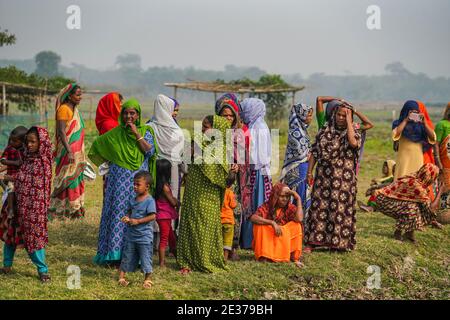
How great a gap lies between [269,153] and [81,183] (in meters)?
2.92

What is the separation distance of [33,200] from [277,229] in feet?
8.11

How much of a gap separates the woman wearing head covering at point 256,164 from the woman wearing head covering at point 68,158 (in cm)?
252

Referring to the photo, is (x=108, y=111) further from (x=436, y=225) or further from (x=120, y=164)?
(x=436, y=225)

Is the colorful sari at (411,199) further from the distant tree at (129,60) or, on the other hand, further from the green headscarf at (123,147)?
the distant tree at (129,60)

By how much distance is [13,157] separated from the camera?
614cm

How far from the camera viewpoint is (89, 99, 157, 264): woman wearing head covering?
6352 millimetres

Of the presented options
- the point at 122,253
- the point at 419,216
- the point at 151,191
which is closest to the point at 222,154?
the point at 151,191

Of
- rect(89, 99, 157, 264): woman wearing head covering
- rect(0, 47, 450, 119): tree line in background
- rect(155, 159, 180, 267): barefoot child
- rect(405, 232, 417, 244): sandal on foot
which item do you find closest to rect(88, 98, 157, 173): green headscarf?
rect(89, 99, 157, 264): woman wearing head covering

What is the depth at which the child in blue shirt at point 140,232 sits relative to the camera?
5.88 meters

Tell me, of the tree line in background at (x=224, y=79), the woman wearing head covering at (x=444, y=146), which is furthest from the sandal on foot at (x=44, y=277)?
the tree line in background at (x=224, y=79)

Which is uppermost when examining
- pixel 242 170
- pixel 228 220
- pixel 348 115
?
pixel 348 115

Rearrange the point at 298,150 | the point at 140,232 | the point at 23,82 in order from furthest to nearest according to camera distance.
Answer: the point at 23,82, the point at 298,150, the point at 140,232

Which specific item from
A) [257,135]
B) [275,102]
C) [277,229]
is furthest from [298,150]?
[275,102]
